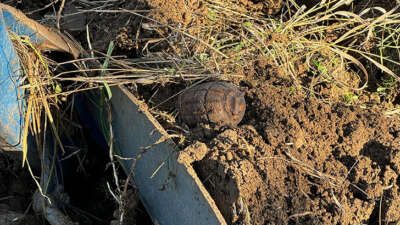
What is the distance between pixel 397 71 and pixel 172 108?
1.36 m

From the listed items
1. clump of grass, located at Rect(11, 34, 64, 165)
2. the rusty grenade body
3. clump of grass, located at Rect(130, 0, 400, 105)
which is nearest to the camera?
the rusty grenade body

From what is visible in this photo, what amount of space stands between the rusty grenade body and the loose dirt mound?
0.07 metres

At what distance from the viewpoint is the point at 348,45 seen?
278cm

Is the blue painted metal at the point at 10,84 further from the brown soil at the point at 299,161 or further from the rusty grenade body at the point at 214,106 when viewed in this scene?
the rusty grenade body at the point at 214,106

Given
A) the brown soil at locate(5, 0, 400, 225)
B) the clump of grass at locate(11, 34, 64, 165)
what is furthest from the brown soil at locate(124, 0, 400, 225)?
the clump of grass at locate(11, 34, 64, 165)

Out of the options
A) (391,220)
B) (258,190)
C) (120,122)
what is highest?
(120,122)

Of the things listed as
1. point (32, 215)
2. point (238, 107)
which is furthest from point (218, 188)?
point (32, 215)

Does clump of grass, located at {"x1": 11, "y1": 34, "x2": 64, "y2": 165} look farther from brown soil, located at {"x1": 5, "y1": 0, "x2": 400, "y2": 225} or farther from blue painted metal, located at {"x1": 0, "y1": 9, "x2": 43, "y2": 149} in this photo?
brown soil, located at {"x1": 5, "y1": 0, "x2": 400, "y2": 225}

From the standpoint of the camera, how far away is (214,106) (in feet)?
6.70

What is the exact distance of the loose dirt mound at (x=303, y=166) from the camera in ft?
6.02

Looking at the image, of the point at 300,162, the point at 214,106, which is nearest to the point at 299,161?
the point at 300,162

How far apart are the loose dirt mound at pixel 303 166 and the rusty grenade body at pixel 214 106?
0.07m

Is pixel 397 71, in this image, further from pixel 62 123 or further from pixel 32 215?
pixel 32 215

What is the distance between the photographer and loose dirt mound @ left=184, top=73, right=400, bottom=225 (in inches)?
72.2
